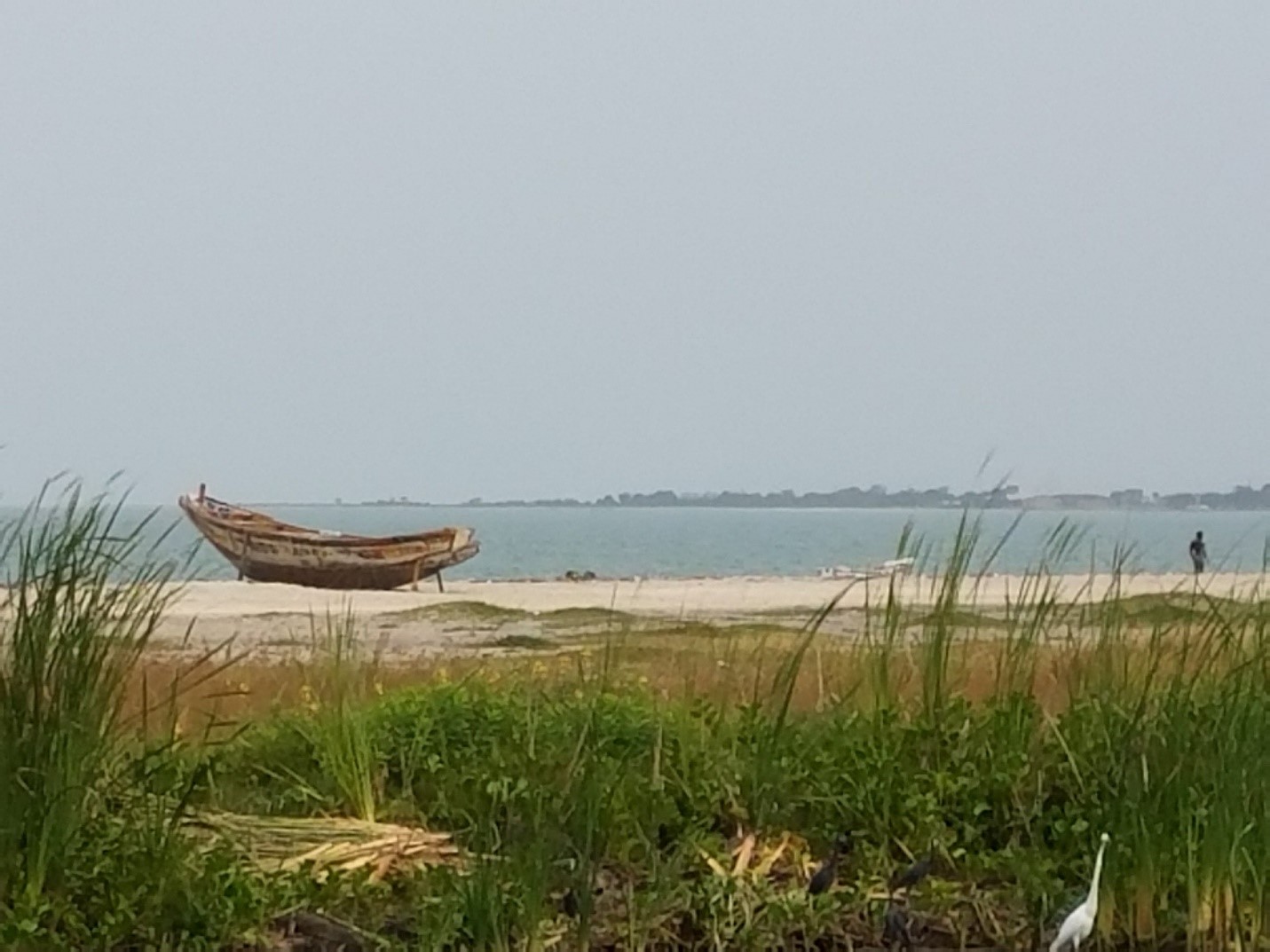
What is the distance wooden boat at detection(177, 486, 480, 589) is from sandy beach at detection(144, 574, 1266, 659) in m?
0.89

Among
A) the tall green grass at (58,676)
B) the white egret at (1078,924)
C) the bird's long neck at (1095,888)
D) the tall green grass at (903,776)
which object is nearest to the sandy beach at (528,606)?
the tall green grass at (903,776)

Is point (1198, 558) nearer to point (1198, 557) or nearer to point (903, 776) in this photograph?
point (1198, 557)

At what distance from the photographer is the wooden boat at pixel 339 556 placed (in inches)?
1220

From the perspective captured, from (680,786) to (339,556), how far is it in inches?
1058

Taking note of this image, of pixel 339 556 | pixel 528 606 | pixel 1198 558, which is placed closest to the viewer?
pixel 1198 558

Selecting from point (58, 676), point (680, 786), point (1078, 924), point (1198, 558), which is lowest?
point (1078, 924)

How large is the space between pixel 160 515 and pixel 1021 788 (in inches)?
102

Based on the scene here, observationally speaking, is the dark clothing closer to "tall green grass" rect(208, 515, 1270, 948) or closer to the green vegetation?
"tall green grass" rect(208, 515, 1270, 948)

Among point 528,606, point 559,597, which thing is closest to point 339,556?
point 559,597

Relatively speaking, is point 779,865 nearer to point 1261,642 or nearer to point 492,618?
point 1261,642

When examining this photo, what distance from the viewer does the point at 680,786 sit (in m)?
4.74

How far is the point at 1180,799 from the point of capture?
4.38 m

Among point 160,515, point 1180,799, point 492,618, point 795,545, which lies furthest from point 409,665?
point 795,545

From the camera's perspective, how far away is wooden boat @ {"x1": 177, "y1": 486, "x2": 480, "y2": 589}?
3100 centimetres
